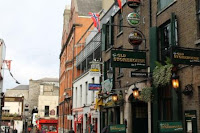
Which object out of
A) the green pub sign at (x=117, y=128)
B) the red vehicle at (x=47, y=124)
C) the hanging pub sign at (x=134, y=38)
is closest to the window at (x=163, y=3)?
the hanging pub sign at (x=134, y=38)

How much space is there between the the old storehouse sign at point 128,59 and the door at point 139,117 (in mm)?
3242

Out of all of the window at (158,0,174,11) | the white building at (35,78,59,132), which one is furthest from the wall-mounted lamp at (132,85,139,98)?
the white building at (35,78,59,132)

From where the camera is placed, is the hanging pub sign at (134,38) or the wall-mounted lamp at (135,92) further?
the wall-mounted lamp at (135,92)

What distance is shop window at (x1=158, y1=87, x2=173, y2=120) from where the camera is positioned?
12906 mm

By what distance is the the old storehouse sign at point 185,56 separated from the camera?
9441 mm

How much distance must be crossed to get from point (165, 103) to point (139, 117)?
11.7 ft

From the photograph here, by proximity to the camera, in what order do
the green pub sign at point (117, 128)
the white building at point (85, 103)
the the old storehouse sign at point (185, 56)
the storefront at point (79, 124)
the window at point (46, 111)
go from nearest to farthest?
the the old storehouse sign at point (185, 56) → the green pub sign at point (117, 128) → the white building at point (85, 103) → the storefront at point (79, 124) → the window at point (46, 111)

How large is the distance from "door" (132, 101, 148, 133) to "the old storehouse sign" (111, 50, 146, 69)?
324 centimetres

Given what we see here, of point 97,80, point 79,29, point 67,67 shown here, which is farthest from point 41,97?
point 97,80

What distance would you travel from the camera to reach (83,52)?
2916cm

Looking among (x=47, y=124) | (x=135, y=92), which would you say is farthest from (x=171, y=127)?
(x=47, y=124)

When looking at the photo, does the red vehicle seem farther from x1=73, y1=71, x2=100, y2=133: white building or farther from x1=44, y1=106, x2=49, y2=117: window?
x1=73, y1=71, x2=100, y2=133: white building

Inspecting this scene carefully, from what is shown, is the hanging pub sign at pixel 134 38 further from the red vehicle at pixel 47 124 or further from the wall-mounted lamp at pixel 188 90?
the red vehicle at pixel 47 124

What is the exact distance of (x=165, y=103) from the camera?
13.4 metres
